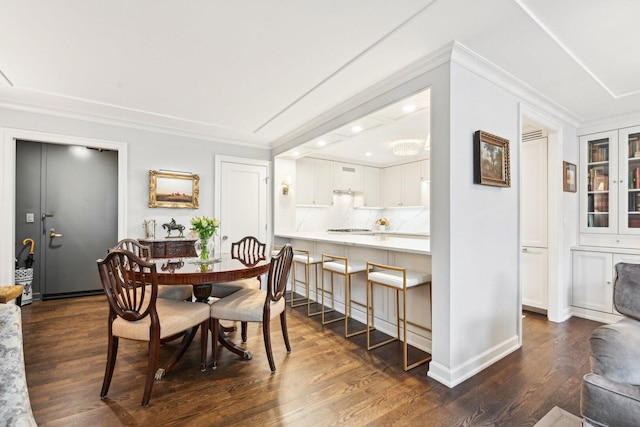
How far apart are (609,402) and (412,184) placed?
16.8 ft

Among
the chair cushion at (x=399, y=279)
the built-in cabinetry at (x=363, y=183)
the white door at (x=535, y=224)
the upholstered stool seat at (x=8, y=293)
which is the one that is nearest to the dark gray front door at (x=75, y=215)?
the upholstered stool seat at (x=8, y=293)

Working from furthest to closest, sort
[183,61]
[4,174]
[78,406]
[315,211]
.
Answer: [315,211], [4,174], [183,61], [78,406]

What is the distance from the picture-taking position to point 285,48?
7.36 ft

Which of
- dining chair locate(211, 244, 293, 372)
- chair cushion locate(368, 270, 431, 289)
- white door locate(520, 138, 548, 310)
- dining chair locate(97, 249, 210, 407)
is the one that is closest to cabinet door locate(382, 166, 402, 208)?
white door locate(520, 138, 548, 310)

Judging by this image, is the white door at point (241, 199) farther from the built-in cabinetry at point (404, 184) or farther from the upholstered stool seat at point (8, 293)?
the built-in cabinetry at point (404, 184)

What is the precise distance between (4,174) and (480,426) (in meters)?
5.01

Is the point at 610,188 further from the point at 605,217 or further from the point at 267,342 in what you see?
the point at 267,342

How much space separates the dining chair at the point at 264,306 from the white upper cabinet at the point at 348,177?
376cm

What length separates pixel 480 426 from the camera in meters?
1.69

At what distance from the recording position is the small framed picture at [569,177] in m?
3.43

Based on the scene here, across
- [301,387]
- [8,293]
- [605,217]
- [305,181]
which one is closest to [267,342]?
[301,387]

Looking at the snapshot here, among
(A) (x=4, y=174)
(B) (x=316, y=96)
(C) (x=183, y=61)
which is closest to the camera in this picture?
(C) (x=183, y=61)

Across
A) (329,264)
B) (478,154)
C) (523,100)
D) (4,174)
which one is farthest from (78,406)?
(523,100)

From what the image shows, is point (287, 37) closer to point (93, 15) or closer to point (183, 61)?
→ point (183, 61)
